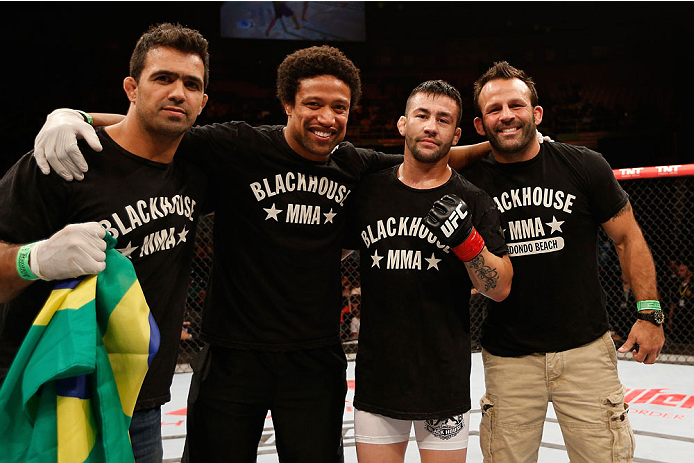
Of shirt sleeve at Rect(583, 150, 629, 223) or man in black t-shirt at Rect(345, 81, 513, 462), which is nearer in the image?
man in black t-shirt at Rect(345, 81, 513, 462)

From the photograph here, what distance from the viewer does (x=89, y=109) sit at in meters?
9.66

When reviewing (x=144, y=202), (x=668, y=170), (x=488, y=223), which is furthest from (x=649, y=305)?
(x=668, y=170)

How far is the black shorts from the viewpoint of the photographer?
1773 millimetres

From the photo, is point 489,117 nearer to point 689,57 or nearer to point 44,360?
point 44,360

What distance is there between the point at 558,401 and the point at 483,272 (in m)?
0.65

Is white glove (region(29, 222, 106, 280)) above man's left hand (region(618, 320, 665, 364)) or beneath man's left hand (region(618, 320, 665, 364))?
above

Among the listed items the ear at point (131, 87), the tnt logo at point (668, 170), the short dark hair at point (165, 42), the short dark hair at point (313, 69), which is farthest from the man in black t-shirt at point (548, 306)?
the tnt logo at point (668, 170)

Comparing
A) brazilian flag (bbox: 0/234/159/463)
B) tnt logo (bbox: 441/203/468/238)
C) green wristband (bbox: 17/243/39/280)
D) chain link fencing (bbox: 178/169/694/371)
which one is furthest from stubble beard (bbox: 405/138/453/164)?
chain link fencing (bbox: 178/169/694/371)

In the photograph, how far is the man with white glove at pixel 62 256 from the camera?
4.07ft

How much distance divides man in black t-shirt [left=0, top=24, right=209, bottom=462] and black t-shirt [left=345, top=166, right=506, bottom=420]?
2.00ft

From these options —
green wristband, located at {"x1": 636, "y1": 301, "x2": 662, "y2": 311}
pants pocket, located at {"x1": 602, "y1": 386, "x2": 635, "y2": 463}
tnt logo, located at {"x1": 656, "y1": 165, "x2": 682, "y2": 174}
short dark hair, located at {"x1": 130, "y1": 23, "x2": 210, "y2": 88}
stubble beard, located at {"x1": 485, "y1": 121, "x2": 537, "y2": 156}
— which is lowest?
pants pocket, located at {"x1": 602, "y1": 386, "x2": 635, "y2": 463}

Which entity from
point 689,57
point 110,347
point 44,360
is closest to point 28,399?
point 44,360

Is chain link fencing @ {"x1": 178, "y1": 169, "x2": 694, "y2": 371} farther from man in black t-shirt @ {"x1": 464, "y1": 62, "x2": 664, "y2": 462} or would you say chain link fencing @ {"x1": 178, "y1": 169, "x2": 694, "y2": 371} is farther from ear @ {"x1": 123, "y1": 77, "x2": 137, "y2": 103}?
ear @ {"x1": 123, "y1": 77, "x2": 137, "y2": 103}

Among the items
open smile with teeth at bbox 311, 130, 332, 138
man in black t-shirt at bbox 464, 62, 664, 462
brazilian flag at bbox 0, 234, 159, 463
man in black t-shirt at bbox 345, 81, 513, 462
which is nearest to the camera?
brazilian flag at bbox 0, 234, 159, 463
